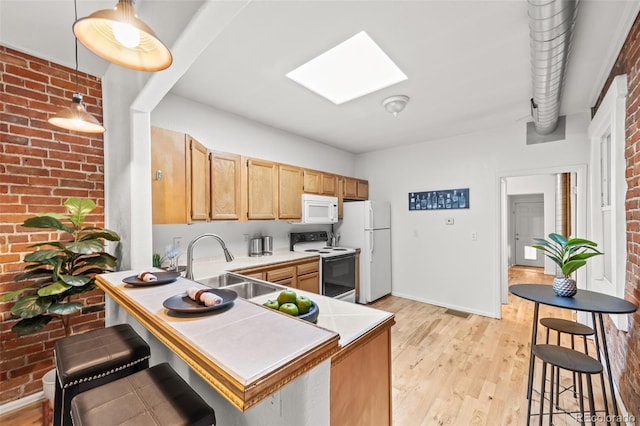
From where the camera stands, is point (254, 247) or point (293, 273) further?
point (254, 247)

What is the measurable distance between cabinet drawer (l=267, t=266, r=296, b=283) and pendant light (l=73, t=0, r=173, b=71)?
2.17m

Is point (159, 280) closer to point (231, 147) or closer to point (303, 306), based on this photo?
point (303, 306)

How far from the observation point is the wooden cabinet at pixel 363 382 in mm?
1039

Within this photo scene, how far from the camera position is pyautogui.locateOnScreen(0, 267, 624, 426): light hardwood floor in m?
A: 1.83

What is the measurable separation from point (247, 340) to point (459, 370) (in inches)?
93.7

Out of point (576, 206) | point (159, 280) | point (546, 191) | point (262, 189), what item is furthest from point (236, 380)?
point (546, 191)

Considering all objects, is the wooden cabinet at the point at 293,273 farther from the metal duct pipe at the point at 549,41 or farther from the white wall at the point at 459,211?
the metal duct pipe at the point at 549,41

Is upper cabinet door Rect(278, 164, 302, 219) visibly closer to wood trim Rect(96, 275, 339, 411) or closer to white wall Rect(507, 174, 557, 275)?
wood trim Rect(96, 275, 339, 411)

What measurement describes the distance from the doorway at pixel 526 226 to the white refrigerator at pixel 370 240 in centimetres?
490

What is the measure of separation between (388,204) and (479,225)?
1.39 m

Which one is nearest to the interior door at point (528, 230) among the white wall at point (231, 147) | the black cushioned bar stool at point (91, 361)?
the white wall at point (231, 147)

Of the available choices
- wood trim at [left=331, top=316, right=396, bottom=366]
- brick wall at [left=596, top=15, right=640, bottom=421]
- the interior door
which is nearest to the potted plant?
brick wall at [left=596, top=15, right=640, bottom=421]

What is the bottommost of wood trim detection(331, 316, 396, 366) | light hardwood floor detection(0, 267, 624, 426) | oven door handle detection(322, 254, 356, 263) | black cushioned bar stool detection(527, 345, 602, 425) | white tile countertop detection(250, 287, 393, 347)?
light hardwood floor detection(0, 267, 624, 426)

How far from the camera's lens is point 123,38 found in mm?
945
